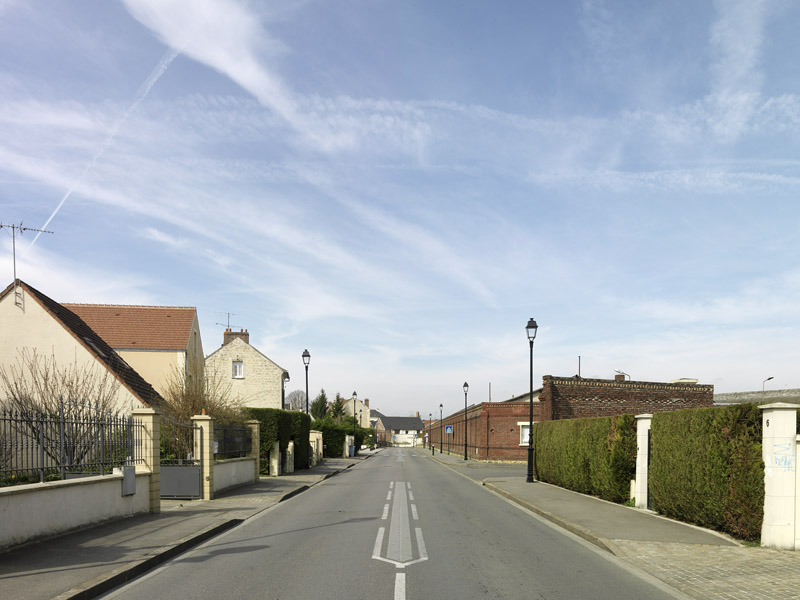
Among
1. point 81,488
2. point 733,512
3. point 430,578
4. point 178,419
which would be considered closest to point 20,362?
point 178,419

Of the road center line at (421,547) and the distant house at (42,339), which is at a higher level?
the distant house at (42,339)

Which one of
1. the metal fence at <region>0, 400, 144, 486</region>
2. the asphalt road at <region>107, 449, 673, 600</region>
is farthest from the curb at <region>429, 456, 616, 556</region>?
the metal fence at <region>0, 400, 144, 486</region>

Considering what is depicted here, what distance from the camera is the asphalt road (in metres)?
7.48

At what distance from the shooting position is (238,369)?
5556 centimetres

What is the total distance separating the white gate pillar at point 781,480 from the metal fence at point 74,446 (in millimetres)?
11876

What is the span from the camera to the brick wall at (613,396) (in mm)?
33688

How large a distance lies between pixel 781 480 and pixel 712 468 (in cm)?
170

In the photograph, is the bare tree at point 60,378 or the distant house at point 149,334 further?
the distant house at point 149,334

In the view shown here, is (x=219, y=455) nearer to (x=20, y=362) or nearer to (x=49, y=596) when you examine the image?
(x=20, y=362)

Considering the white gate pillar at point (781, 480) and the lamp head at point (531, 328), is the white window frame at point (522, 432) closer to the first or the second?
the lamp head at point (531, 328)

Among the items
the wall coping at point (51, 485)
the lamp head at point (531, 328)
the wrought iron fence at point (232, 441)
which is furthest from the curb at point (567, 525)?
the wall coping at point (51, 485)

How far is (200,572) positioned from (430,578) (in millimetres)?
3033

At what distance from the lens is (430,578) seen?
8.11m

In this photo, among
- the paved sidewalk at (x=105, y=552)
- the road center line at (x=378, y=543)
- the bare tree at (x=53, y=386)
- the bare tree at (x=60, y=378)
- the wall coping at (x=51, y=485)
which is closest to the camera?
the paved sidewalk at (x=105, y=552)
